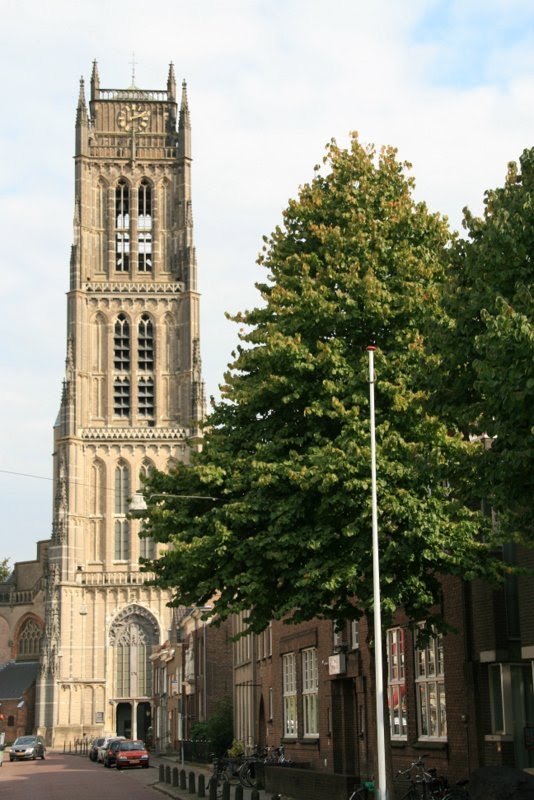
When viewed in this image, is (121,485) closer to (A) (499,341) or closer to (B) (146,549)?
(B) (146,549)

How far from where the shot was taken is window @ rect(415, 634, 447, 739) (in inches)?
1064

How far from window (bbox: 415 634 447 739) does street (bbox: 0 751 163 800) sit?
31.6ft

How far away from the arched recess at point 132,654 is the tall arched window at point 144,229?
96.2 ft

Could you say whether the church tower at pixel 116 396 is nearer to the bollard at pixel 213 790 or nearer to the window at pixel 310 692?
the window at pixel 310 692

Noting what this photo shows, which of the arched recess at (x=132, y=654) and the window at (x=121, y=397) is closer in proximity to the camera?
the arched recess at (x=132, y=654)

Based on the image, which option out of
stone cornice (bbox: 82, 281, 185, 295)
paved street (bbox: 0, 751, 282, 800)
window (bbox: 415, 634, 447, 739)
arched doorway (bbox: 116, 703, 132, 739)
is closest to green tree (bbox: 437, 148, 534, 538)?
window (bbox: 415, 634, 447, 739)

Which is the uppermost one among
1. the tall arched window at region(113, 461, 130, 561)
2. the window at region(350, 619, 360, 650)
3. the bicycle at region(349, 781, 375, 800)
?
the tall arched window at region(113, 461, 130, 561)

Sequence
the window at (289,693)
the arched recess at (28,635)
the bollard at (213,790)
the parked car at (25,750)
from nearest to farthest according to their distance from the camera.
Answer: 1. the bollard at (213,790)
2. the window at (289,693)
3. the parked car at (25,750)
4. the arched recess at (28,635)

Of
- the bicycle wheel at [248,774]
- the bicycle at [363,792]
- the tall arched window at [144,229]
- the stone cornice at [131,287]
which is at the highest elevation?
the tall arched window at [144,229]

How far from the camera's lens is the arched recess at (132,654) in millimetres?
99500

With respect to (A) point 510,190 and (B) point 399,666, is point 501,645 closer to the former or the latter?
(B) point 399,666

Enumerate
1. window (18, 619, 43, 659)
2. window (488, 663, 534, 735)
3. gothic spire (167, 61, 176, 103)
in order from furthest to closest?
1. window (18, 619, 43, 659)
2. gothic spire (167, 61, 176, 103)
3. window (488, 663, 534, 735)

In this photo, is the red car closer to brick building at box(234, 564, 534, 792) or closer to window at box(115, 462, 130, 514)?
brick building at box(234, 564, 534, 792)

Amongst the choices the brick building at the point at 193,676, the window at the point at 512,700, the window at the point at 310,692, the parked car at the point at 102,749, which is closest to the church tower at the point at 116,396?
the brick building at the point at 193,676
